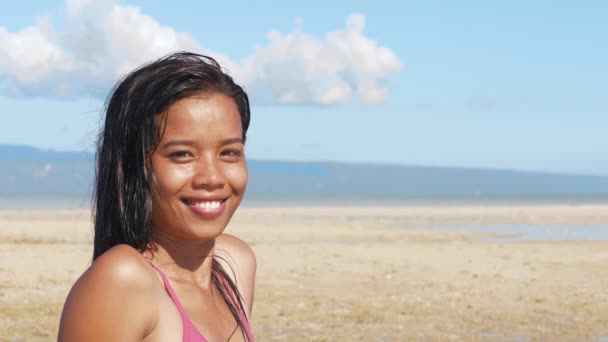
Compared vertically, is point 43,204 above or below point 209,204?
below

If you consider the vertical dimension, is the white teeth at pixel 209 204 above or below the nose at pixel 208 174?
below

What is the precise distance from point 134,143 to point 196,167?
0.63 feet

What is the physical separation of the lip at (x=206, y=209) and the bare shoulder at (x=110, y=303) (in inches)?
11.9

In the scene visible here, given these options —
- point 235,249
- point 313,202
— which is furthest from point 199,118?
point 313,202

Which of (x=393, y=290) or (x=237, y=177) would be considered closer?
(x=237, y=177)

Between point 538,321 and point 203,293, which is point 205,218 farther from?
point 538,321

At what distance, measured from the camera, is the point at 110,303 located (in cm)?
222

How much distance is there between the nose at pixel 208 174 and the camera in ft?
8.37

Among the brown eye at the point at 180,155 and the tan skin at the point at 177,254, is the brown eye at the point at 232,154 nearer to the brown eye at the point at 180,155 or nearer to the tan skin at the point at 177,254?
the tan skin at the point at 177,254

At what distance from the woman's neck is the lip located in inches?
5.0

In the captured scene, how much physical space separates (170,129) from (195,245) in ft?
1.30

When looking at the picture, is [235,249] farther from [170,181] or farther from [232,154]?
[170,181]

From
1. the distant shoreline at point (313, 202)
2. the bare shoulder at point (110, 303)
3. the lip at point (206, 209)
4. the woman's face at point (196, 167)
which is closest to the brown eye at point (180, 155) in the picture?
the woman's face at point (196, 167)

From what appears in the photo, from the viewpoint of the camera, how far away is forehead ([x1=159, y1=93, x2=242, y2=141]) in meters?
2.51
